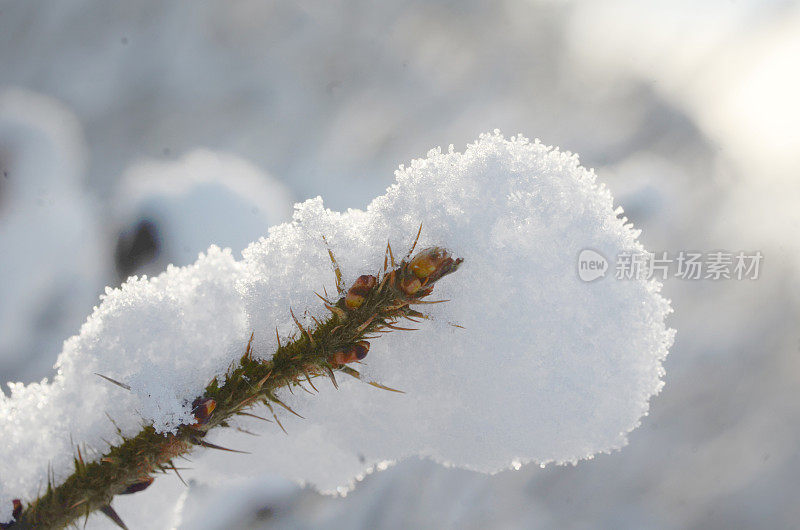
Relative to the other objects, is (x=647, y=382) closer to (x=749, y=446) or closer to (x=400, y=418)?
(x=400, y=418)

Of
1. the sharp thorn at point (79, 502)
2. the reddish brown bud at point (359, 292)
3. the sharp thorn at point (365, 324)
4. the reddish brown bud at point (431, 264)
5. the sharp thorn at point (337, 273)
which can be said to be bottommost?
the reddish brown bud at point (431, 264)

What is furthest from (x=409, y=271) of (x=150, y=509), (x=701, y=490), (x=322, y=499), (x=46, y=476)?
(x=701, y=490)

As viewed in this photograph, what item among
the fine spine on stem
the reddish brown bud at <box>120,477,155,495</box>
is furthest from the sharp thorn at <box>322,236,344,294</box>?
the reddish brown bud at <box>120,477,155,495</box>

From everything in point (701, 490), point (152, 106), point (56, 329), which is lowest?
point (701, 490)

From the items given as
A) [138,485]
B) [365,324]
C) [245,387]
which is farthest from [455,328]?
[138,485]

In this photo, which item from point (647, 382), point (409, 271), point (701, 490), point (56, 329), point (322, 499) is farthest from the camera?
point (701, 490)

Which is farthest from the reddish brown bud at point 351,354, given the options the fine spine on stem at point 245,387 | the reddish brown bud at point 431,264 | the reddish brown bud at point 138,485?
the reddish brown bud at point 138,485

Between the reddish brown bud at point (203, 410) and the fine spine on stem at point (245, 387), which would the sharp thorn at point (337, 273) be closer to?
the fine spine on stem at point (245, 387)

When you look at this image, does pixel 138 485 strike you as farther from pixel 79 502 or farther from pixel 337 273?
pixel 337 273
